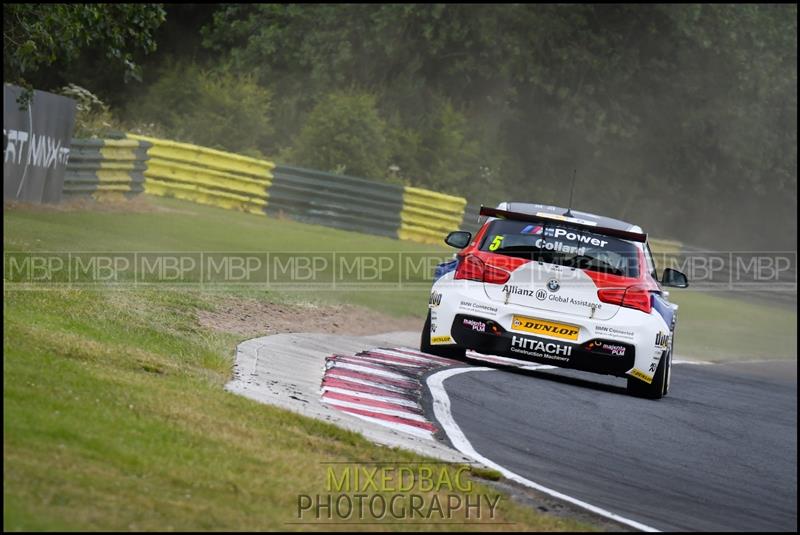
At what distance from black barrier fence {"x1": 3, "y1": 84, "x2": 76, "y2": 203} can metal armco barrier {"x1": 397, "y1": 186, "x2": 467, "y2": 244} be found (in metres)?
9.26

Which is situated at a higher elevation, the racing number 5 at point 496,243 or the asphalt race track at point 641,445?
the racing number 5 at point 496,243

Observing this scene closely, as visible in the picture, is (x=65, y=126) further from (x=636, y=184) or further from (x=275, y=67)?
(x=636, y=184)

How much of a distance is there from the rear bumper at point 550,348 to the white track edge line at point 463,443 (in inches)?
20.8

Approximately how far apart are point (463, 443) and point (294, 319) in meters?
6.33

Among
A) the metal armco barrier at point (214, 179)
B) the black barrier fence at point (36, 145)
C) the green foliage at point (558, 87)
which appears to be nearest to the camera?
the black barrier fence at point (36, 145)

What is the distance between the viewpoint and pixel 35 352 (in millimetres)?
8172

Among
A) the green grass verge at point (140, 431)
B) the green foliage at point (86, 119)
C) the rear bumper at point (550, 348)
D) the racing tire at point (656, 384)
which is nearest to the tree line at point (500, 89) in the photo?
the green foliage at point (86, 119)

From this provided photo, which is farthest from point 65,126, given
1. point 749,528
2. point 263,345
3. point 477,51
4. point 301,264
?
point 477,51

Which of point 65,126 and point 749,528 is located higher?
point 65,126

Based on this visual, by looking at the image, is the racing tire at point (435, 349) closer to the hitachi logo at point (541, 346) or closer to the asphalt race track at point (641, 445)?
the asphalt race track at point (641, 445)

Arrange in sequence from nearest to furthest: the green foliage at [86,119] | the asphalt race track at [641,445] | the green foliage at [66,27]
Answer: the asphalt race track at [641,445] < the green foliage at [66,27] < the green foliage at [86,119]

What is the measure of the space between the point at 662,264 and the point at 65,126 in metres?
17.1

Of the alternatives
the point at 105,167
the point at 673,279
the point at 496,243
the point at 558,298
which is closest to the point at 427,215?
the point at 105,167

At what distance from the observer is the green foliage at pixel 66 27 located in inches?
644
